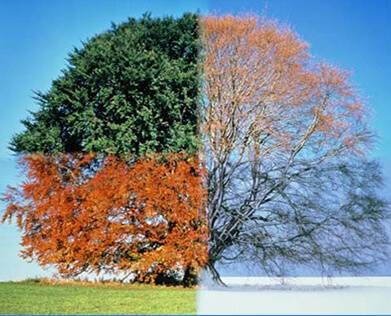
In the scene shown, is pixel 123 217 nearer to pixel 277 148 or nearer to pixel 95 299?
pixel 95 299

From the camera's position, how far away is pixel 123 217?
20.3 ft

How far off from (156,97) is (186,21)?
1158 mm

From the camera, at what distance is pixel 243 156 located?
255 inches

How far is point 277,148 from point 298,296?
1836mm

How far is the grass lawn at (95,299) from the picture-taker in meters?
4.61

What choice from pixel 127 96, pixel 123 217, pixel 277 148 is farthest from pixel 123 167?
pixel 277 148

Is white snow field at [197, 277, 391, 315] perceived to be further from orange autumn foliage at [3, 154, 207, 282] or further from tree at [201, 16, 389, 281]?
orange autumn foliage at [3, 154, 207, 282]

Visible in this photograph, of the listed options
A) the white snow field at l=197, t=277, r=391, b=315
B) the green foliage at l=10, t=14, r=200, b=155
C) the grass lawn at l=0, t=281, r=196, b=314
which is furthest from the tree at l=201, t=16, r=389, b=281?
the grass lawn at l=0, t=281, r=196, b=314

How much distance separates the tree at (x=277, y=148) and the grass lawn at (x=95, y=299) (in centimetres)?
113

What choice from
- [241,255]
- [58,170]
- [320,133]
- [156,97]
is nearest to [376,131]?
[320,133]

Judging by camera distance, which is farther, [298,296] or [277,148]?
[277,148]

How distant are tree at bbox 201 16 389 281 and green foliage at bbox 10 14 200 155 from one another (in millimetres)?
316

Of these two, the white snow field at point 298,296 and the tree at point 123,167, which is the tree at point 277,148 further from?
the tree at point 123,167

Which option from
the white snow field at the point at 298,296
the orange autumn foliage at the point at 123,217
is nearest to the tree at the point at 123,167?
the orange autumn foliage at the point at 123,217
